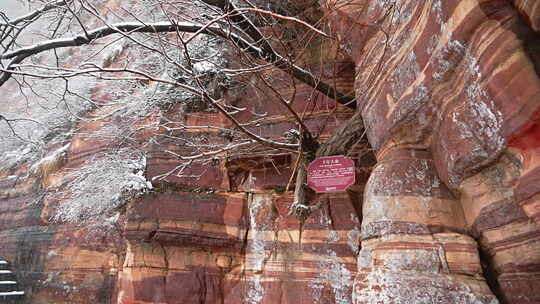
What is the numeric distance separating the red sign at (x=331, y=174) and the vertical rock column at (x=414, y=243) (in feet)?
0.82

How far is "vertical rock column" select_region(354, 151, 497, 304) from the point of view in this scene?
7.86 ft

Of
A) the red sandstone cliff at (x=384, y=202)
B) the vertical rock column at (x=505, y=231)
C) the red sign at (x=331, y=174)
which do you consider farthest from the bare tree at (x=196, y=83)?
the vertical rock column at (x=505, y=231)

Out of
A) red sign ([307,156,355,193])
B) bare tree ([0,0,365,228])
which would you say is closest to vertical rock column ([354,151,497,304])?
red sign ([307,156,355,193])

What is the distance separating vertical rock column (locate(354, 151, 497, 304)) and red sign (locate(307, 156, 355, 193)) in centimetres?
25

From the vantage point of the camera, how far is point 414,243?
261 centimetres

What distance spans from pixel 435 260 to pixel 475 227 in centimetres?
38

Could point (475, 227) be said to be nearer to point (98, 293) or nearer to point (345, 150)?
point (345, 150)

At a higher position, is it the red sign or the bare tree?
the bare tree

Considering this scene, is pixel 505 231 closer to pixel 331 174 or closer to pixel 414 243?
pixel 414 243

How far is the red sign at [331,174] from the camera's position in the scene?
3.27 meters

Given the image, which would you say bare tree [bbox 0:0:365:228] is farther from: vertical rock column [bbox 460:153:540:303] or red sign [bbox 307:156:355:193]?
vertical rock column [bbox 460:153:540:303]

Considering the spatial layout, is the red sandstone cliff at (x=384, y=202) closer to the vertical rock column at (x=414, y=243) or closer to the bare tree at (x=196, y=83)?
the vertical rock column at (x=414, y=243)

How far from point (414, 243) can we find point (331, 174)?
994 mm

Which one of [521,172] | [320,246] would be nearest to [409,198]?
[521,172]
